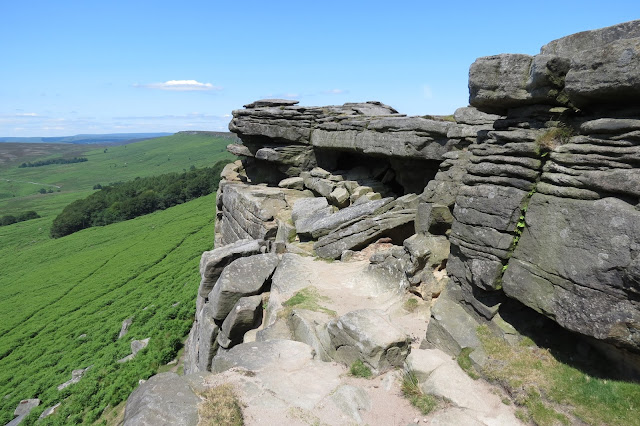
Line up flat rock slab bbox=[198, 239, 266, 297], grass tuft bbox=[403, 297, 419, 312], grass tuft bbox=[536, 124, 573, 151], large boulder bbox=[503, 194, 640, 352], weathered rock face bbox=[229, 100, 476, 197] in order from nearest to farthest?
large boulder bbox=[503, 194, 640, 352] < grass tuft bbox=[536, 124, 573, 151] < grass tuft bbox=[403, 297, 419, 312] < flat rock slab bbox=[198, 239, 266, 297] < weathered rock face bbox=[229, 100, 476, 197]

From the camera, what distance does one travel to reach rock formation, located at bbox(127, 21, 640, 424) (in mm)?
8258

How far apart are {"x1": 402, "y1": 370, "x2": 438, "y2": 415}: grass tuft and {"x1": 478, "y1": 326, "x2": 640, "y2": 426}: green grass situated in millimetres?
1589

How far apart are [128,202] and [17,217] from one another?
50.6 meters

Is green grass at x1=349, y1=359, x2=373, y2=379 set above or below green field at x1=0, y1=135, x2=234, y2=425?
above

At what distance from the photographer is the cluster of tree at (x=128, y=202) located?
392ft

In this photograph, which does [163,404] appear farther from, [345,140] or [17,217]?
[17,217]

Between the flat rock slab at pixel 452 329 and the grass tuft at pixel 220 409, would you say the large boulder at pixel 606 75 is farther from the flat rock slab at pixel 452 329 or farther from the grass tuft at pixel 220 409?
the grass tuft at pixel 220 409

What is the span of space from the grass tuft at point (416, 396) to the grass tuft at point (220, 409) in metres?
3.44

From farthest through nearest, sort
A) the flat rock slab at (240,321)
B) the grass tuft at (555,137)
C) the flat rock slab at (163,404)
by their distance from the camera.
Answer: the flat rock slab at (240,321)
the grass tuft at (555,137)
the flat rock slab at (163,404)

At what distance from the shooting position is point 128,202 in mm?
124438

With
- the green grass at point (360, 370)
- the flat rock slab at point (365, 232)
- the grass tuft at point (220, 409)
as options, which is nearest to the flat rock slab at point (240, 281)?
the flat rock slab at point (365, 232)

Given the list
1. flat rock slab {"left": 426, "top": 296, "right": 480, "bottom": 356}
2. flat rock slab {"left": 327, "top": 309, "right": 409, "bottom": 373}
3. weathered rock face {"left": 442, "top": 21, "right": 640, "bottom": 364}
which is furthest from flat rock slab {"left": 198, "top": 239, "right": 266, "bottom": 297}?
flat rock slab {"left": 426, "top": 296, "right": 480, "bottom": 356}

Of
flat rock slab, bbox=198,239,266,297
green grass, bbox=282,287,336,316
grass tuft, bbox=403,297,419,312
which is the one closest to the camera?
grass tuft, bbox=403,297,419,312

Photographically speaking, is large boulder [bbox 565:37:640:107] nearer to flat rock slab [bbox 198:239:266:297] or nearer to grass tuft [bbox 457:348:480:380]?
grass tuft [bbox 457:348:480:380]
